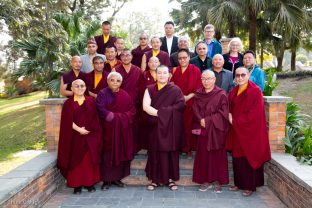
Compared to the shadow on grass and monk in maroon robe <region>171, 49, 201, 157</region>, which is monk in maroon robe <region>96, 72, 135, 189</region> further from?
the shadow on grass

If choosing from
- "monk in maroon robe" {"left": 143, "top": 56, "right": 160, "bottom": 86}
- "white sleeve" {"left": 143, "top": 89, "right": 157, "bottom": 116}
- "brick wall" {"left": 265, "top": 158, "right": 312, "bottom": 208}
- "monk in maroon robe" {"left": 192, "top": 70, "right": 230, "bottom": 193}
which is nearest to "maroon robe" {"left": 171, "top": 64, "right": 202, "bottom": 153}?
"monk in maroon robe" {"left": 143, "top": 56, "right": 160, "bottom": 86}

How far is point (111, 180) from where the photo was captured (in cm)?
507

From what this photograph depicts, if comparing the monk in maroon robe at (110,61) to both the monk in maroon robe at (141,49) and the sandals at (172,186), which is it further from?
the sandals at (172,186)

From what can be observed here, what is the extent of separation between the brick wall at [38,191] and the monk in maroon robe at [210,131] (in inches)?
84.2

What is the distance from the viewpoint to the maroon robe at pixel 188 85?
5383mm

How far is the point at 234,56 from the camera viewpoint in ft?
19.3

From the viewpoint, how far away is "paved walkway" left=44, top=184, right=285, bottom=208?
4457 mm

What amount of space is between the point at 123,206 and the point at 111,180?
0.75 meters

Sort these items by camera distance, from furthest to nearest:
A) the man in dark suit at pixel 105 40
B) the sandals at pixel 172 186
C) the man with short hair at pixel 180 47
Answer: the man in dark suit at pixel 105 40, the man with short hair at pixel 180 47, the sandals at pixel 172 186

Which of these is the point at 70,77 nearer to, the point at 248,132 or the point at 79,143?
the point at 79,143

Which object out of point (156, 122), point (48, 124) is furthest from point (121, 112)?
point (48, 124)

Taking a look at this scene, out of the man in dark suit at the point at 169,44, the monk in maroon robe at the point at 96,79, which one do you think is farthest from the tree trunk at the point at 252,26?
the monk in maroon robe at the point at 96,79

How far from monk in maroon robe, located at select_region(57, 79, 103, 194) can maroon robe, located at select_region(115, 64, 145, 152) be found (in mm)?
732

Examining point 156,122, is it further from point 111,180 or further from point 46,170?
point 46,170
